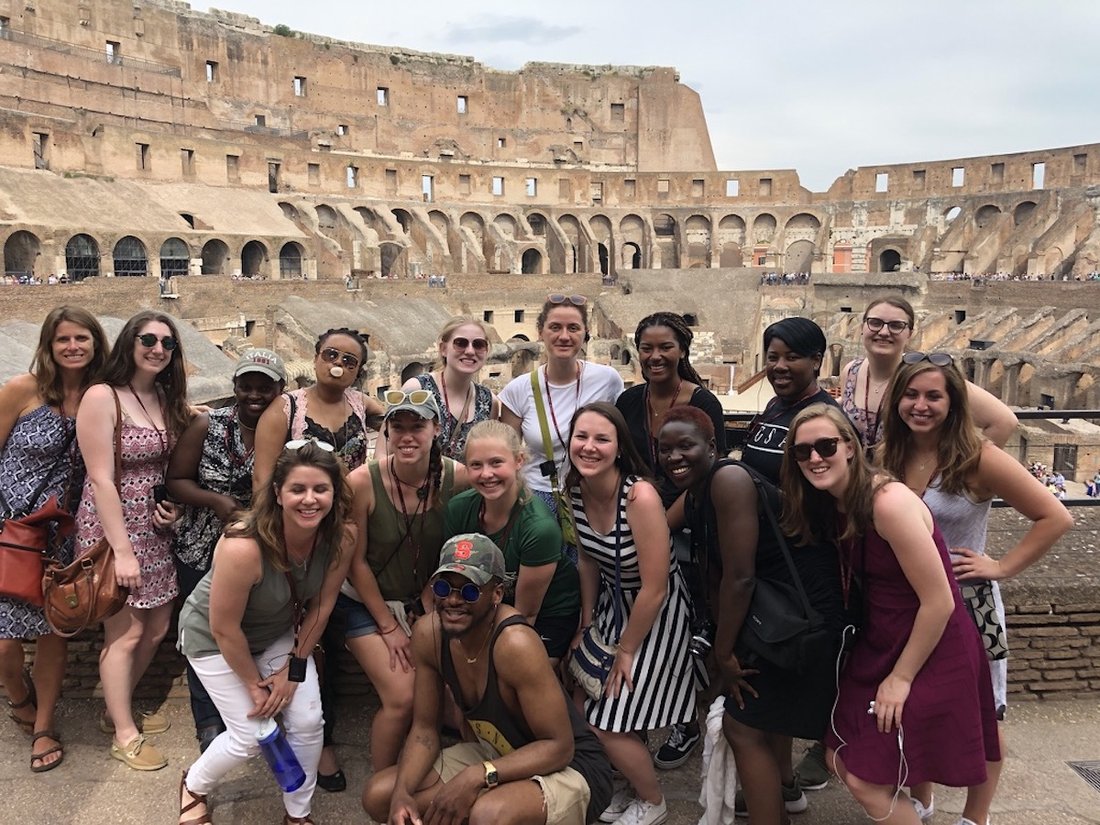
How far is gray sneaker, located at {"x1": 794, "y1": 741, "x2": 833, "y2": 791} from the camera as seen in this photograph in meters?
3.37

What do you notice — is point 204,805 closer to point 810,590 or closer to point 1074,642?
point 810,590

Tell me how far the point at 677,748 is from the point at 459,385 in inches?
84.6

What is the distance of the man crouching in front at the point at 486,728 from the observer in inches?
105

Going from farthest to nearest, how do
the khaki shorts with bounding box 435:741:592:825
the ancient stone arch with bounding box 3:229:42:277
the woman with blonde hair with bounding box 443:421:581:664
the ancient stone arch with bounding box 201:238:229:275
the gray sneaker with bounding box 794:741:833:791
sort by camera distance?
the ancient stone arch with bounding box 201:238:229:275 → the ancient stone arch with bounding box 3:229:42:277 → the gray sneaker with bounding box 794:741:833:791 → the woman with blonde hair with bounding box 443:421:581:664 → the khaki shorts with bounding box 435:741:592:825

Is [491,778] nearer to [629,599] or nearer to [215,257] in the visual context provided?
[629,599]

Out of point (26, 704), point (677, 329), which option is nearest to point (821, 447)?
point (677, 329)

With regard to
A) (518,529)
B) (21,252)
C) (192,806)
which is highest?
(21,252)

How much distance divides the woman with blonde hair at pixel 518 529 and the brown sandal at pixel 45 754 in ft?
7.06

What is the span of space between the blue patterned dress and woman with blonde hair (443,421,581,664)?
1.98 m

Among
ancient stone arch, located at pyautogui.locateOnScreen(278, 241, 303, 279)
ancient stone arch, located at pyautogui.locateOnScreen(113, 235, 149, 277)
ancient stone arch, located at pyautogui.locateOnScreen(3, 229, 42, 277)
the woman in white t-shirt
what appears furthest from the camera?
ancient stone arch, located at pyautogui.locateOnScreen(278, 241, 303, 279)

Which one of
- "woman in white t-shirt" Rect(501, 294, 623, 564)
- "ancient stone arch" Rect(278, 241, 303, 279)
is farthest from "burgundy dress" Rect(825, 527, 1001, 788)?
"ancient stone arch" Rect(278, 241, 303, 279)

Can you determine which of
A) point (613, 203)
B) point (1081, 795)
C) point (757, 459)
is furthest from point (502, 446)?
point (613, 203)

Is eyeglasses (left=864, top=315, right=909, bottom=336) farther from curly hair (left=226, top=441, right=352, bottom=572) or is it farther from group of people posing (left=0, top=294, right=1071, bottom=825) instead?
curly hair (left=226, top=441, right=352, bottom=572)

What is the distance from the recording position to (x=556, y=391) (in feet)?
13.6
